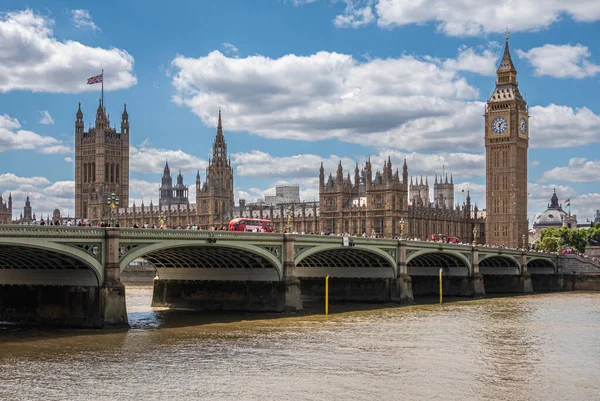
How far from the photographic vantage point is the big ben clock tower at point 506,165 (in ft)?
533

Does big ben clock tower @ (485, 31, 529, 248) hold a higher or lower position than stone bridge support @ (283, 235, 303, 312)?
higher

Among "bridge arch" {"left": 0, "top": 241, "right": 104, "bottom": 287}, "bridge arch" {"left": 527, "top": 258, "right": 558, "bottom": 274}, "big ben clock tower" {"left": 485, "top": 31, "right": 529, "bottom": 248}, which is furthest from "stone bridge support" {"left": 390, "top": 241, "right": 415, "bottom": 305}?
"big ben clock tower" {"left": 485, "top": 31, "right": 529, "bottom": 248}

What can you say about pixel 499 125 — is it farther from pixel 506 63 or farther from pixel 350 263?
pixel 350 263

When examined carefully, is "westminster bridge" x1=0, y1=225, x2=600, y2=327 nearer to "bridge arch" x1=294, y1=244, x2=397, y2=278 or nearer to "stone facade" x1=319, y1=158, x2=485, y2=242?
"bridge arch" x1=294, y1=244, x2=397, y2=278

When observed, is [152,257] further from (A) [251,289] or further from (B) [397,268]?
(B) [397,268]

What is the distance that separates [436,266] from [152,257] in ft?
125

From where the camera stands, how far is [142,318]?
2379 inches

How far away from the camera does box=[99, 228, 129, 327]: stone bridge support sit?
164 feet

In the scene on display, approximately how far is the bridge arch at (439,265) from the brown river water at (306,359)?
90.3 ft

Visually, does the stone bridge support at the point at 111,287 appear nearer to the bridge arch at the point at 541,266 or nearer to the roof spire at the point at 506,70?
the bridge arch at the point at 541,266

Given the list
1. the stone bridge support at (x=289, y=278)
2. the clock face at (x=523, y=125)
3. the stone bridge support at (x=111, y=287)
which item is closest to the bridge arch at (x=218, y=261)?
the stone bridge support at (x=289, y=278)

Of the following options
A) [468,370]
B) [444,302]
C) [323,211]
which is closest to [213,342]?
[468,370]

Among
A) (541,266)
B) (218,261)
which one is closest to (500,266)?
(541,266)

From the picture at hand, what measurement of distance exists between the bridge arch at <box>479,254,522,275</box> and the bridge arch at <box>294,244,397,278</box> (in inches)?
1114
